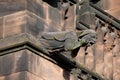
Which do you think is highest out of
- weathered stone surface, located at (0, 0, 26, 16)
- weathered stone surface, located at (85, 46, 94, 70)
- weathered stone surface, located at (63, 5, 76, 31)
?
weathered stone surface, located at (0, 0, 26, 16)

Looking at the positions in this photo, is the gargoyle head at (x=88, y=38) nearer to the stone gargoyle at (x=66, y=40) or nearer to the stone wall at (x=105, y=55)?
the stone gargoyle at (x=66, y=40)

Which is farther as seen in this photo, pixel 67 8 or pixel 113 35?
pixel 113 35

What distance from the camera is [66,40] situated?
1123 centimetres

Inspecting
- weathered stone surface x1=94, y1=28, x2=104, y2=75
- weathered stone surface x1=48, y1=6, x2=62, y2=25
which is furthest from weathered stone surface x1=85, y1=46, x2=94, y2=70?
weathered stone surface x1=48, y1=6, x2=62, y2=25

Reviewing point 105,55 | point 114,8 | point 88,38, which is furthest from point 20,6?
point 114,8

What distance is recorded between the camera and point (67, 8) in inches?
482

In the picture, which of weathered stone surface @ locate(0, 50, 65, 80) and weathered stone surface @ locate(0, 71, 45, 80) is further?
weathered stone surface @ locate(0, 50, 65, 80)

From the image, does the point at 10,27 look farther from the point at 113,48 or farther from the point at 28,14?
the point at 113,48

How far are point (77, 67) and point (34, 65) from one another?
1256 mm

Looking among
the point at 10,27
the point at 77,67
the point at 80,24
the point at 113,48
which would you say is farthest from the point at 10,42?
the point at 113,48

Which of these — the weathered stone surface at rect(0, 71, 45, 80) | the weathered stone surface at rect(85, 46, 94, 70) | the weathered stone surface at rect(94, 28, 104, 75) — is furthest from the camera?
the weathered stone surface at rect(94, 28, 104, 75)

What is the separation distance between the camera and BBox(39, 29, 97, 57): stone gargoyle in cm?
1118

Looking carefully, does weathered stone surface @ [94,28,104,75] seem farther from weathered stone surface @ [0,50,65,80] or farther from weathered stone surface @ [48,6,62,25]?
weathered stone surface @ [0,50,65,80]

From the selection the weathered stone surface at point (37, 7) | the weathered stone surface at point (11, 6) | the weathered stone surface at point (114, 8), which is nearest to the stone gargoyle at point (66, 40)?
the weathered stone surface at point (37, 7)
